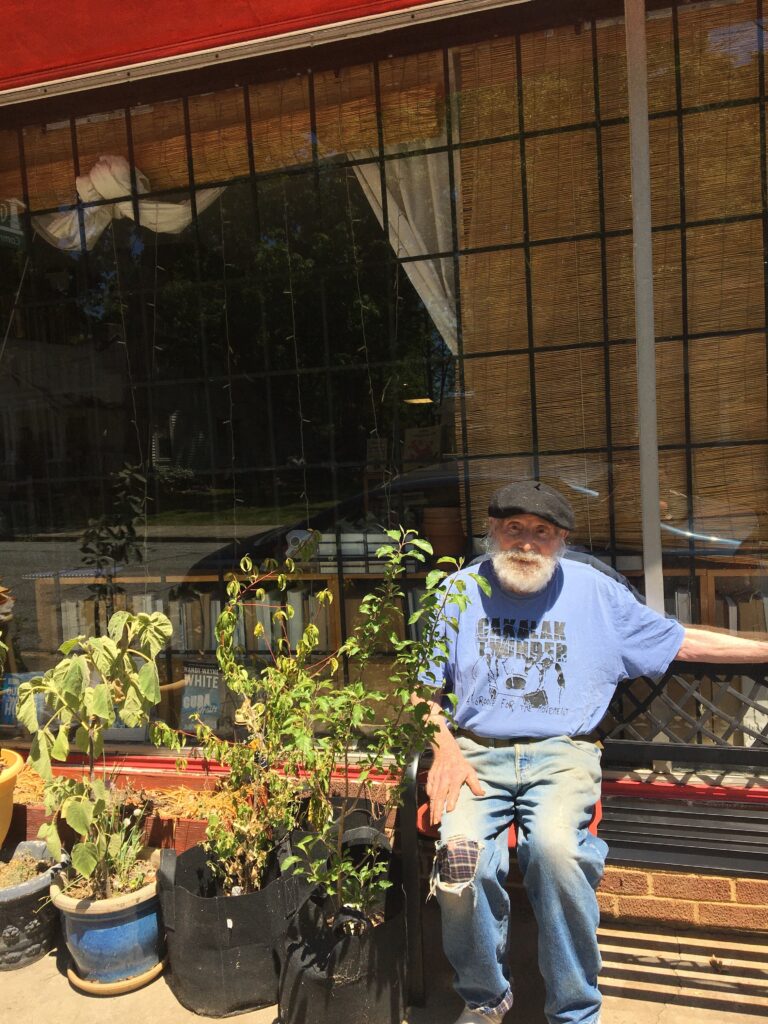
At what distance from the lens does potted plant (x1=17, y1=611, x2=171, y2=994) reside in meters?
2.49

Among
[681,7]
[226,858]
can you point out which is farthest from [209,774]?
[681,7]

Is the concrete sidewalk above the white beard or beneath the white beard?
beneath

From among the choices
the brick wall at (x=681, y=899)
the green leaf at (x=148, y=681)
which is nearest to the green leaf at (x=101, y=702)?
the green leaf at (x=148, y=681)

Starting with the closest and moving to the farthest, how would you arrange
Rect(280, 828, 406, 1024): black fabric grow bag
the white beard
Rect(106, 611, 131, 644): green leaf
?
Rect(280, 828, 406, 1024): black fabric grow bag < the white beard < Rect(106, 611, 131, 644): green leaf

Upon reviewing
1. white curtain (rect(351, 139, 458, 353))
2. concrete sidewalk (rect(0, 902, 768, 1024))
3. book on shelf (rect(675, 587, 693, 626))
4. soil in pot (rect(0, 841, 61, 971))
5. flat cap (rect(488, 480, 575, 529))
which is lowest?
concrete sidewalk (rect(0, 902, 768, 1024))

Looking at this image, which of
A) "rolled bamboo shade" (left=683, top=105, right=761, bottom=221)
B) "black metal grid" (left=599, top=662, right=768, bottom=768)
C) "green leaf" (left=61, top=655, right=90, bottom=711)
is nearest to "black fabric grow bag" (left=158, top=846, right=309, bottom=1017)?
"green leaf" (left=61, top=655, right=90, bottom=711)

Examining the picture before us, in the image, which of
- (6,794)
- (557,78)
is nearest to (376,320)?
(557,78)

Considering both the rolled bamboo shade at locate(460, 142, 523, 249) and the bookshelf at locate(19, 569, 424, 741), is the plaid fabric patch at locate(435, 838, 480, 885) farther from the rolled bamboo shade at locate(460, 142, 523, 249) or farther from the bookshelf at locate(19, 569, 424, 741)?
the rolled bamboo shade at locate(460, 142, 523, 249)

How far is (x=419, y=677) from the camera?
249 cm

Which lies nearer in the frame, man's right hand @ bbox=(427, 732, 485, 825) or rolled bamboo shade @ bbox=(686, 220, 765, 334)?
man's right hand @ bbox=(427, 732, 485, 825)

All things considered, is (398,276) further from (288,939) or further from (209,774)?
(288,939)

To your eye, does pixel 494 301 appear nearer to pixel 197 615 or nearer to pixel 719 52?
pixel 719 52

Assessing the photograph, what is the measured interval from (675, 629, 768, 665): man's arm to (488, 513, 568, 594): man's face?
517mm

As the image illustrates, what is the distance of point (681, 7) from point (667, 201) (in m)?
0.69
